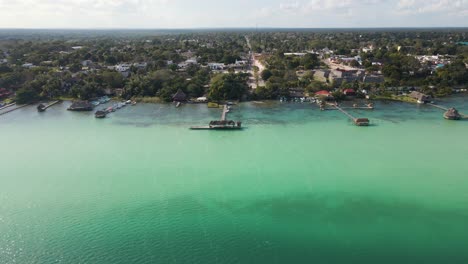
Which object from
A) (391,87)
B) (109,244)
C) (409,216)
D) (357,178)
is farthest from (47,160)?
(391,87)

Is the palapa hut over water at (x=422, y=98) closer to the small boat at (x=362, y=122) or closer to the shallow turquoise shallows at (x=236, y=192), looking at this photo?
the shallow turquoise shallows at (x=236, y=192)

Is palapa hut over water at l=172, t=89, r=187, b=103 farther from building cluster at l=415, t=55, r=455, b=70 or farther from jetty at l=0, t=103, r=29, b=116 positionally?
building cluster at l=415, t=55, r=455, b=70

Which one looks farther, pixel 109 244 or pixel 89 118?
pixel 89 118

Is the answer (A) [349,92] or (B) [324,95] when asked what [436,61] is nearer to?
(A) [349,92]

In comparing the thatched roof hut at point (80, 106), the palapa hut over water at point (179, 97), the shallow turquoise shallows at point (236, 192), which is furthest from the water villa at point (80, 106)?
the palapa hut over water at point (179, 97)

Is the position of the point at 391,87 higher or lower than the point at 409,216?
higher

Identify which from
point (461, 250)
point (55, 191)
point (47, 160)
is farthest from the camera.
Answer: point (47, 160)

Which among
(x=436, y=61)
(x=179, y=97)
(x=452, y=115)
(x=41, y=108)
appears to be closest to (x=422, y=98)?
(x=452, y=115)

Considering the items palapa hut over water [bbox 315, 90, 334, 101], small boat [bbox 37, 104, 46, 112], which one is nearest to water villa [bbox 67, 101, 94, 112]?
small boat [bbox 37, 104, 46, 112]

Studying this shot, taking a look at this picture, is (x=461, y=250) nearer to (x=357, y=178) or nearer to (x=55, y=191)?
(x=357, y=178)
